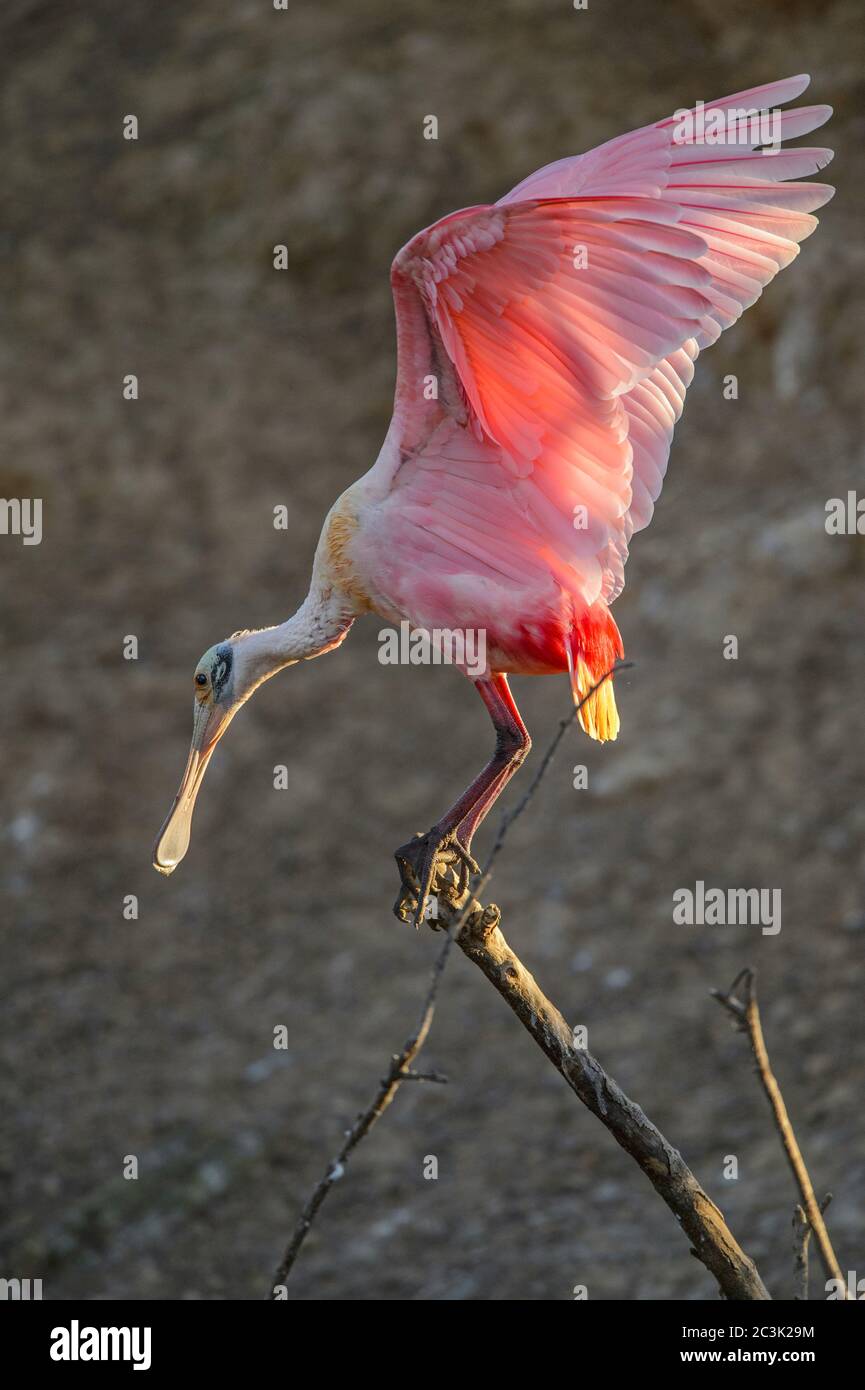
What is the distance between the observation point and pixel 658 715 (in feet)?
33.9

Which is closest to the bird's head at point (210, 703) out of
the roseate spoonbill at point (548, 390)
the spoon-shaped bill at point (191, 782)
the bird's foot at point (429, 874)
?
the spoon-shaped bill at point (191, 782)

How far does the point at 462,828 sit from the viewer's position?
5.20 meters

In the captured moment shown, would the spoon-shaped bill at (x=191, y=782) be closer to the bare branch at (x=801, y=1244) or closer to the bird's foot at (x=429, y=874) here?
the bird's foot at (x=429, y=874)

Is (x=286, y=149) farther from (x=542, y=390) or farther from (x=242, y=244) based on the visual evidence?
(x=542, y=390)

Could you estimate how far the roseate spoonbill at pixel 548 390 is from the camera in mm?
4797

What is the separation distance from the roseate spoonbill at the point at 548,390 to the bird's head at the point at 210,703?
0.56 ft

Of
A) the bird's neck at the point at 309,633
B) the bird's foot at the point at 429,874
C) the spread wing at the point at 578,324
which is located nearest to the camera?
the spread wing at the point at 578,324

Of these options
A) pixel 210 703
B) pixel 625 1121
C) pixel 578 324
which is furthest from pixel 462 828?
pixel 578 324

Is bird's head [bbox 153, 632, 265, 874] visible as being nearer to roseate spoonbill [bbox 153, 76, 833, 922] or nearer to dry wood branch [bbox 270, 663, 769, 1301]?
roseate spoonbill [bbox 153, 76, 833, 922]

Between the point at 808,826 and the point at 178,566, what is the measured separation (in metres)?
5.59

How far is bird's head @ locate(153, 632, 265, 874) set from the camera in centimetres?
586

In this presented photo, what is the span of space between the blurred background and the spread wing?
3.80m

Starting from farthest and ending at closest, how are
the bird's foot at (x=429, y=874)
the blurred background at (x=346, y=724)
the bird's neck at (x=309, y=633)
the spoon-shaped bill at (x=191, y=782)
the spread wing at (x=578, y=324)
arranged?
1. the blurred background at (x=346, y=724)
2. the spoon-shaped bill at (x=191, y=782)
3. the bird's neck at (x=309, y=633)
4. the bird's foot at (x=429, y=874)
5. the spread wing at (x=578, y=324)
